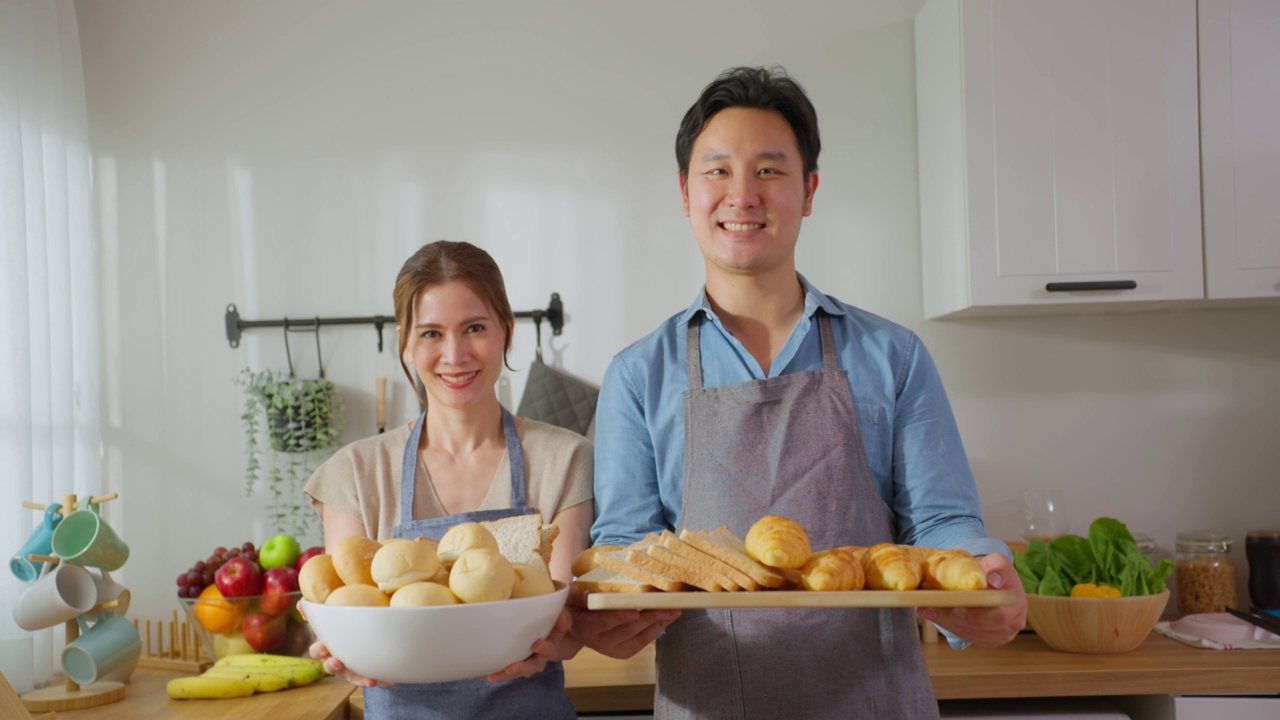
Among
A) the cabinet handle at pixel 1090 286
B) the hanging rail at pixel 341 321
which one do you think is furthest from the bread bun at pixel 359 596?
the cabinet handle at pixel 1090 286

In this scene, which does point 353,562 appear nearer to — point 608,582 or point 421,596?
point 421,596

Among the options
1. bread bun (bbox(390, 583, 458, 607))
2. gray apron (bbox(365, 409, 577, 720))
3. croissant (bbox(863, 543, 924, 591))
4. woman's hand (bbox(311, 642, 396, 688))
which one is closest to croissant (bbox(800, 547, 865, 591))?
croissant (bbox(863, 543, 924, 591))

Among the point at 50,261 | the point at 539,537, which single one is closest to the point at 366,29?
the point at 50,261

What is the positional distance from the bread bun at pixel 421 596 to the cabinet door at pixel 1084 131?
5.27ft

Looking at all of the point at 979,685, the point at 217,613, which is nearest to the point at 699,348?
the point at 979,685

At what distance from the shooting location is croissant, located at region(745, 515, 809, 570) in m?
1.07

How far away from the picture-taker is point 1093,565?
83.7 inches

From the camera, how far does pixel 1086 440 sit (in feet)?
8.50

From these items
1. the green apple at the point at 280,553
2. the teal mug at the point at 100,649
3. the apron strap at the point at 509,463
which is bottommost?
the teal mug at the point at 100,649

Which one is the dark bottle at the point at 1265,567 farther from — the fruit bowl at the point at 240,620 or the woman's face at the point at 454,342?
the fruit bowl at the point at 240,620

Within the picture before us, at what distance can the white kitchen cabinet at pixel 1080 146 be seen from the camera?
2.28 meters

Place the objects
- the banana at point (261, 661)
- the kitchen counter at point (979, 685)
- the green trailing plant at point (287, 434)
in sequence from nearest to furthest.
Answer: the kitchen counter at point (979, 685) < the banana at point (261, 661) < the green trailing plant at point (287, 434)

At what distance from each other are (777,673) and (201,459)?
1.78 meters

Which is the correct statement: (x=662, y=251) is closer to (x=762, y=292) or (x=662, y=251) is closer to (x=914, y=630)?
(x=762, y=292)
